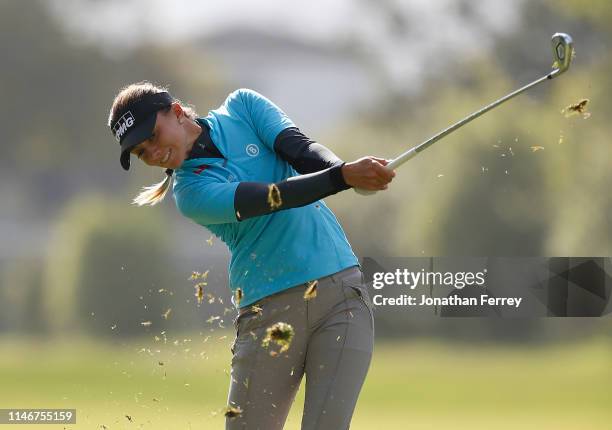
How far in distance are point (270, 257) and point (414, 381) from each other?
13.6 meters

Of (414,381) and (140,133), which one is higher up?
(414,381)

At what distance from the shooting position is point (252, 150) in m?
4.12

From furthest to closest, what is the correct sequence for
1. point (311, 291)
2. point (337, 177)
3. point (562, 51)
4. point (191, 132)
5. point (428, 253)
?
point (428, 253) < point (562, 51) < point (191, 132) < point (311, 291) < point (337, 177)

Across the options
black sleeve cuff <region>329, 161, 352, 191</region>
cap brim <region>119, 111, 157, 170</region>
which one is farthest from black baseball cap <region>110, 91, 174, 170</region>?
black sleeve cuff <region>329, 161, 352, 191</region>

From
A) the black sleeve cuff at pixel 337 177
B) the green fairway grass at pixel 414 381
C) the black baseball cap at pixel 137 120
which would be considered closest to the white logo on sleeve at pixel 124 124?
the black baseball cap at pixel 137 120

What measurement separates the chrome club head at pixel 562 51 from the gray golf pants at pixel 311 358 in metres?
1.10

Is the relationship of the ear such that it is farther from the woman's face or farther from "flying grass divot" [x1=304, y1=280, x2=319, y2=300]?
"flying grass divot" [x1=304, y1=280, x2=319, y2=300]

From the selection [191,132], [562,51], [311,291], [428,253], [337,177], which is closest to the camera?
[337,177]

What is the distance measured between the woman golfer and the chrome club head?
1024 millimetres

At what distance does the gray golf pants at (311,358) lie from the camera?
3934mm

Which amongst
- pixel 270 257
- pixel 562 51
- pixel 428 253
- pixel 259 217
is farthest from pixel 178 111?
pixel 428 253

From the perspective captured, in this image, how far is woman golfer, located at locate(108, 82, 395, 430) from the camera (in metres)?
3.95

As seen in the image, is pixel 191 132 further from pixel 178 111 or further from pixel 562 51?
pixel 562 51

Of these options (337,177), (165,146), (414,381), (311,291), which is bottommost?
(311,291)
